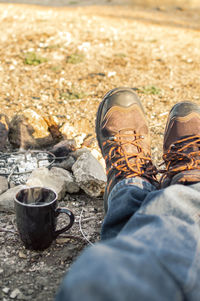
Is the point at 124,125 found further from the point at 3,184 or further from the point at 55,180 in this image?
the point at 3,184

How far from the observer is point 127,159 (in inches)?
75.7

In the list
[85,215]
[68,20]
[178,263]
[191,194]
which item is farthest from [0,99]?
[68,20]

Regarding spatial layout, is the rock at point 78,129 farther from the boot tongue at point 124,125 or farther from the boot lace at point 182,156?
the boot lace at point 182,156

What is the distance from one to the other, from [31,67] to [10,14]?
266cm

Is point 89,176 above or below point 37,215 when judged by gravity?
below

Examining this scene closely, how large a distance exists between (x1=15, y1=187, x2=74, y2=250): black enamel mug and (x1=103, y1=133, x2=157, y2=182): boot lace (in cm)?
40

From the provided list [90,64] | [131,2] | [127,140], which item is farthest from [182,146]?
[131,2]

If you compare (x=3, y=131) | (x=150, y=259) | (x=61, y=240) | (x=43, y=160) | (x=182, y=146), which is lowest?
(x=61, y=240)

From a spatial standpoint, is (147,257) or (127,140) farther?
(127,140)

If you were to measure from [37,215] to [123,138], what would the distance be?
2.78 feet

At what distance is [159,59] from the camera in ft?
14.6

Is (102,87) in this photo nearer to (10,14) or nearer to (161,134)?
(161,134)

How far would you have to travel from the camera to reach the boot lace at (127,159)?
1823 mm

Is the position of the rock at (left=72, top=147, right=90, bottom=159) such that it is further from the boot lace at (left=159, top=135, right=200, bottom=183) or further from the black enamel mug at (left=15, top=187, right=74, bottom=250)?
the black enamel mug at (left=15, top=187, right=74, bottom=250)
